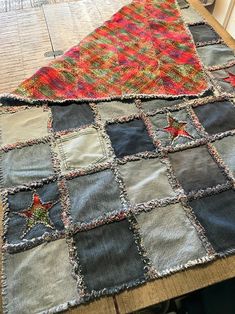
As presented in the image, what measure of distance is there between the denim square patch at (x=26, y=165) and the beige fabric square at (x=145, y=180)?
0.19 meters

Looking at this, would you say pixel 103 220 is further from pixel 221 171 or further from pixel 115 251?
pixel 221 171

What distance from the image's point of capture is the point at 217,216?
2.25ft

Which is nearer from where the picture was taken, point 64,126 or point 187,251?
point 187,251

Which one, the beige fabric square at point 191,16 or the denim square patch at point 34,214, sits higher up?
the beige fabric square at point 191,16

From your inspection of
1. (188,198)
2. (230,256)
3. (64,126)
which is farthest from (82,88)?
(230,256)

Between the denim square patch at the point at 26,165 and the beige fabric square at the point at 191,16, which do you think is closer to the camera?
the denim square patch at the point at 26,165

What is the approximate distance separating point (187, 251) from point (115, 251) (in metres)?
0.15

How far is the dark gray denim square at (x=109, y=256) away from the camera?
61 centimetres

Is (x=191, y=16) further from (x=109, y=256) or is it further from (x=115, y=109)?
(x=109, y=256)

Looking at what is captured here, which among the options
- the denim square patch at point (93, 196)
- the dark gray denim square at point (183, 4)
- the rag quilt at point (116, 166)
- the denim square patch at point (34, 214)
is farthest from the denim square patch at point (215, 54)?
the denim square patch at point (34, 214)

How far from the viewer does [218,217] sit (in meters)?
0.68

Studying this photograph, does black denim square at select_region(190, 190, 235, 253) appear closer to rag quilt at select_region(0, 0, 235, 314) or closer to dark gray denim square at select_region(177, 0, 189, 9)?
rag quilt at select_region(0, 0, 235, 314)

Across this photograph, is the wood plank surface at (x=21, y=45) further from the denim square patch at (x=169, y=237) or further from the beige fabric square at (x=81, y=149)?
the denim square patch at (x=169, y=237)

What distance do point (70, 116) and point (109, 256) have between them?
410 mm
